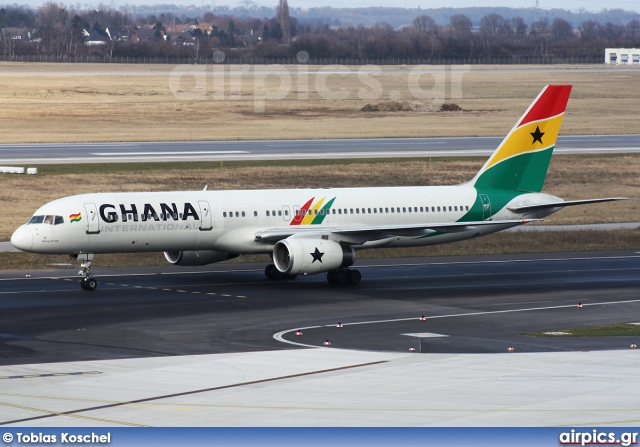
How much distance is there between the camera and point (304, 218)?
4922cm

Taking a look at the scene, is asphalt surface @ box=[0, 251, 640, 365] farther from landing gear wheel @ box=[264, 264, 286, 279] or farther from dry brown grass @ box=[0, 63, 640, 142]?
dry brown grass @ box=[0, 63, 640, 142]

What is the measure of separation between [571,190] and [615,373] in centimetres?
5378

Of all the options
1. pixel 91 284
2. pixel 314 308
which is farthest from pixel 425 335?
pixel 91 284

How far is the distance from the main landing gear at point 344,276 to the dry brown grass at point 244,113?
206 feet

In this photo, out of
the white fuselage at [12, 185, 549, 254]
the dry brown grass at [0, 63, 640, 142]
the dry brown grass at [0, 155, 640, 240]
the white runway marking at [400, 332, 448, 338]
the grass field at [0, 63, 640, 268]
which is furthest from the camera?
the dry brown grass at [0, 63, 640, 142]

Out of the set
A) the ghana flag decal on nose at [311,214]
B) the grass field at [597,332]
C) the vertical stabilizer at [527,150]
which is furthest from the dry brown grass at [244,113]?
the grass field at [597,332]

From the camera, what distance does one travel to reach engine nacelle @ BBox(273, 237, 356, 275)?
45812 mm

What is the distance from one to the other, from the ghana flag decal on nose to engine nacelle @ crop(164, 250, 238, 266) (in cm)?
340

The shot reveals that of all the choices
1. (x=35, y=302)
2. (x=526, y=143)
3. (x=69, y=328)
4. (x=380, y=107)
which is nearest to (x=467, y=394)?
(x=69, y=328)

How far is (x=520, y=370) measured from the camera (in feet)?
95.2

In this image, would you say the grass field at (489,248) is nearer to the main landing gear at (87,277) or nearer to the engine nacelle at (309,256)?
the main landing gear at (87,277)

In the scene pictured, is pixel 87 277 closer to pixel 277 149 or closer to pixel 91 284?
pixel 91 284

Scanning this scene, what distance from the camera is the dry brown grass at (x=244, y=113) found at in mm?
114938

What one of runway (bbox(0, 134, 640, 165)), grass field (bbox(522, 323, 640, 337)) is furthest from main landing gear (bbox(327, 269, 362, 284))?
runway (bbox(0, 134, 640, 165))
